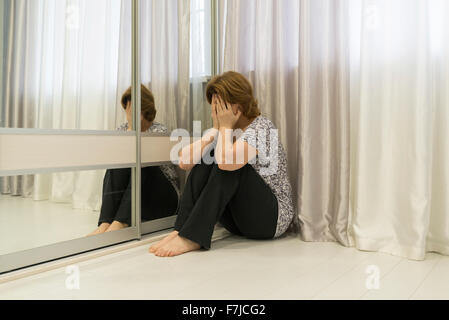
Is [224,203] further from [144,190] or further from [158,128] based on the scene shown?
[158,128]

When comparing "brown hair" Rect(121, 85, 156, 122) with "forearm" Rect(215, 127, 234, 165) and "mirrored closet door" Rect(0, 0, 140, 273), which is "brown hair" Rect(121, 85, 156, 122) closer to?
"mirrored closet door" Rect(0, 0, 140, 273)

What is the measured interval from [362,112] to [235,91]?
1.92 ft

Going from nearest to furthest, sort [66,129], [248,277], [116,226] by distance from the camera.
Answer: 1. [248,277]
2. [66,129]
3. [116,226]

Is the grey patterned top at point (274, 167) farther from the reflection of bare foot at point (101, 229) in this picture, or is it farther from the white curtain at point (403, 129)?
the reflection of bare foot at point (101, 229)

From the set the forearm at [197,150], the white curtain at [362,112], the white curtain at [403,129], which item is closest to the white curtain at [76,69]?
the forearm at [197,150]

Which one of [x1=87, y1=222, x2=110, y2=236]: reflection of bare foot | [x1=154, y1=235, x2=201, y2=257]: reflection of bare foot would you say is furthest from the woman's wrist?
[x1=87, y1=222, x2=110, y2=236]: reflection of bare foot

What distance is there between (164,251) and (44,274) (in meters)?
0.46

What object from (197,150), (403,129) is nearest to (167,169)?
(197,150)

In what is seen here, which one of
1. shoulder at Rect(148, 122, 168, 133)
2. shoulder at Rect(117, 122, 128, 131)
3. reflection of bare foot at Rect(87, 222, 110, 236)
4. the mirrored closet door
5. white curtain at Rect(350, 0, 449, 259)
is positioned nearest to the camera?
the mirrored closet door

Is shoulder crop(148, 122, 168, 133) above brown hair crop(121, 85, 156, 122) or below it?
below

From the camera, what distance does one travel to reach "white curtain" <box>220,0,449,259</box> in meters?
1.53

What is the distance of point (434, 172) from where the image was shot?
63.1 inches

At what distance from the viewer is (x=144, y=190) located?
1.91 meters
